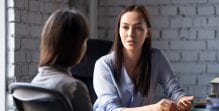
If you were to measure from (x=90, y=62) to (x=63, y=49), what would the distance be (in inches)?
42.5

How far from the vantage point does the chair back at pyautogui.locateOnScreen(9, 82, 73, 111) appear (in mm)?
1328

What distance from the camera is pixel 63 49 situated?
4.71 ft

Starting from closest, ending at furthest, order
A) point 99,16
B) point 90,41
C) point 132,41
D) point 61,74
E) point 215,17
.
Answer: point 61,74 → point 132,41 → point 90,41 → point 215,17 → point 99,16

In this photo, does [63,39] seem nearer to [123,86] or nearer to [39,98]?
[39,98]

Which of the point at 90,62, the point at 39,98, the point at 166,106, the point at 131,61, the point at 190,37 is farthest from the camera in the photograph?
the point at 190,37

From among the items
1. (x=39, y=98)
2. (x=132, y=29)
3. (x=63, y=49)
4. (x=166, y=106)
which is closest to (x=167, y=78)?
(x=132, y=29)

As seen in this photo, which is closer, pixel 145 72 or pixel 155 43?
pixel 145 72

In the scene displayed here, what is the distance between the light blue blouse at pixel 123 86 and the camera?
2.01 metres

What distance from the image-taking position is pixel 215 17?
332cm

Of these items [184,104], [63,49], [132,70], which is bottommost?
[184,104]

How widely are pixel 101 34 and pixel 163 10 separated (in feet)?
1.83

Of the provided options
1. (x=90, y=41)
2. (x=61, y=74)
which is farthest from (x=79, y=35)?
(x=90, y=41)

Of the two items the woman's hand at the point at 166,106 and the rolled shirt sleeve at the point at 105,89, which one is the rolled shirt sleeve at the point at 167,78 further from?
the woman's hand at the point at 166,106
